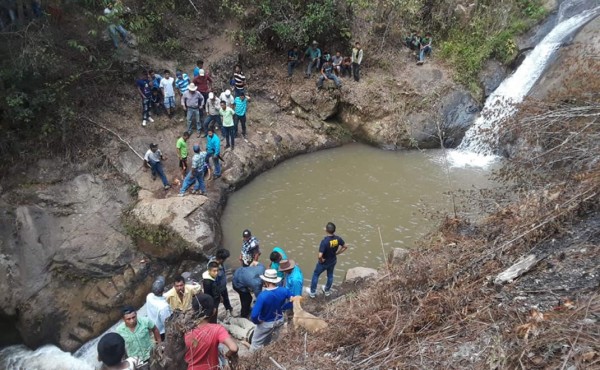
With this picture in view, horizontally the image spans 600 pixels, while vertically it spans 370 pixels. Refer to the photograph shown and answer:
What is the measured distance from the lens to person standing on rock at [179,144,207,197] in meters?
10.9

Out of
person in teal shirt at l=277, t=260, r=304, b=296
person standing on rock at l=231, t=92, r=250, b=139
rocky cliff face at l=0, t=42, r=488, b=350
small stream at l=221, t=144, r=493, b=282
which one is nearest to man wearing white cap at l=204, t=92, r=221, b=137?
person standing on rock at l=231, t=92, r=250, b=139

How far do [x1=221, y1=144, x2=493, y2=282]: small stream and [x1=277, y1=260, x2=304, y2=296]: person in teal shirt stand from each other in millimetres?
2590

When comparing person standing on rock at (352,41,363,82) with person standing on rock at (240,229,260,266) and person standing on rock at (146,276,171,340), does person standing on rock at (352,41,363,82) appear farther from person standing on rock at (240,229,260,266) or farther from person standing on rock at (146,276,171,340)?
person standing on rock at (146,276,171,340)

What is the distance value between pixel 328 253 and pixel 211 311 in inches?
146

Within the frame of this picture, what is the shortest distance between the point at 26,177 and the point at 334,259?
24.9 ft

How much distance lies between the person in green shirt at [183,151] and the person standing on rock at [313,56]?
6124 mm

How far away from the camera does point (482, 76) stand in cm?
1611

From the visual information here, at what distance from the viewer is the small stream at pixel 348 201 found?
10469mm

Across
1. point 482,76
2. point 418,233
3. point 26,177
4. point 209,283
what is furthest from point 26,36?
point 482,76

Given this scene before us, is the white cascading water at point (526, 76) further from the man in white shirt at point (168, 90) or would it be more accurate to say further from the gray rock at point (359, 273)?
the man in white shirt at point (168, 90)

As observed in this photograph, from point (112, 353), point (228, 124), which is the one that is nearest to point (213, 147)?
point (228, 124)

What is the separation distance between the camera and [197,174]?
11.1m

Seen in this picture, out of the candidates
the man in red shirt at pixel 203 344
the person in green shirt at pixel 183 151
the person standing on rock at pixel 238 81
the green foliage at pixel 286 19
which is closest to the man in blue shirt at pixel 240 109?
the person standing on rock at pixel 238 81

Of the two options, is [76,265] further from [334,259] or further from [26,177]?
[334,259]
